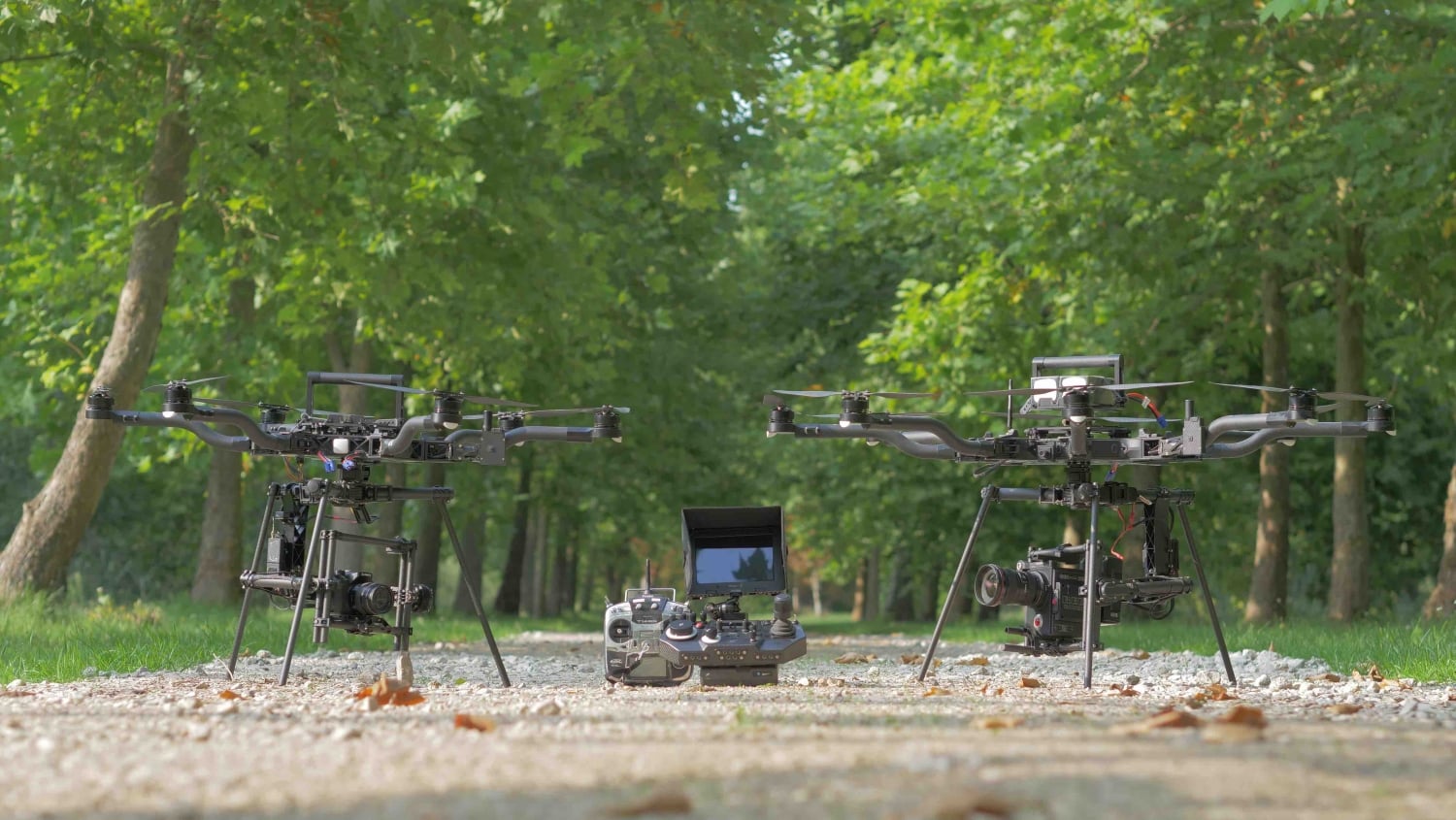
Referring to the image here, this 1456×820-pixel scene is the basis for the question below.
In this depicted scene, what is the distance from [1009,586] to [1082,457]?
93 cm

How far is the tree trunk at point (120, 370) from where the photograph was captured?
15.3 m

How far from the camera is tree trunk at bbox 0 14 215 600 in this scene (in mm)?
15344

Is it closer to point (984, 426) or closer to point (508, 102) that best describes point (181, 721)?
point (508, 102)

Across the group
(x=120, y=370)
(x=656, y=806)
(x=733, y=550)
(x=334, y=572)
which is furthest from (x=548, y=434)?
(x=120, y=370)

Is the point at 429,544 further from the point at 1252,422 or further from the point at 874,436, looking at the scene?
the point at 1252,422

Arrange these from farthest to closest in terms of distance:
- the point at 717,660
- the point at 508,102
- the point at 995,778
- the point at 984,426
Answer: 1. the point at 984,426
2. the point at 508,102
3. the point at 717,660
4. the point at 995,778

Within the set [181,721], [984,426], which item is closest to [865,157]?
[984,426]

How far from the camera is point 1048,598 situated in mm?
10406

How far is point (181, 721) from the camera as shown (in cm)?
716

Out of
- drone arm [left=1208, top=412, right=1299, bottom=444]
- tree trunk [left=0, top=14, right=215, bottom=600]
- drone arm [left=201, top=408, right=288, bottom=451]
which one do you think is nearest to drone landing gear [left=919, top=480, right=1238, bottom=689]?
drone arm [left=1208, top=412, right=1299, bottom=444]

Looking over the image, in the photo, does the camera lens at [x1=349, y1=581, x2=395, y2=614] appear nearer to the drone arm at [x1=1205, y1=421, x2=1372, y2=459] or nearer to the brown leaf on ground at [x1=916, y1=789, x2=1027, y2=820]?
the drone arm at [x1=1205, y1=421, x2=1372, y2=459]

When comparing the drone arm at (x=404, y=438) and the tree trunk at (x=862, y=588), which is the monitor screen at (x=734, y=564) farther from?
the tree trunk at (x=862, y=588)

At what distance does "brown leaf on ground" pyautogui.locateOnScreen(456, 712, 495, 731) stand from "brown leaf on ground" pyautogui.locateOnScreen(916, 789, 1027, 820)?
8.80ft

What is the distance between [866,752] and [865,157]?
18.7 metres
